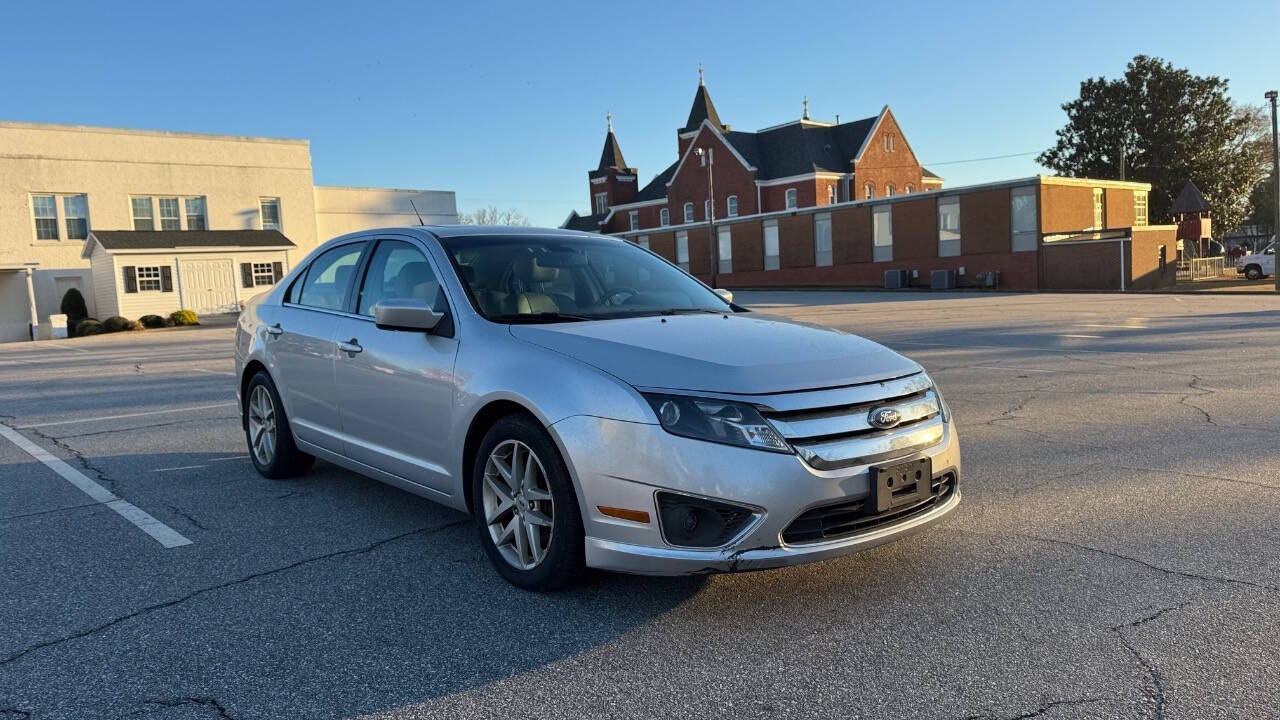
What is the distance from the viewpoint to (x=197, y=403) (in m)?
10.8

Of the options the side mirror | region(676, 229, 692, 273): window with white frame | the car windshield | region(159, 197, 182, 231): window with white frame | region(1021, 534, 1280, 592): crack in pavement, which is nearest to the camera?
region(1021, 534, 1280, 592): crack in pavement

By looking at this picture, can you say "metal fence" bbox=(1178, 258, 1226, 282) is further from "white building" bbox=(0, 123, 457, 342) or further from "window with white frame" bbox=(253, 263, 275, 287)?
"white building" bbox=(0, 123, 457, 342)

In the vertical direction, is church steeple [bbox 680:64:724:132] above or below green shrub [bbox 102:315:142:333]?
above

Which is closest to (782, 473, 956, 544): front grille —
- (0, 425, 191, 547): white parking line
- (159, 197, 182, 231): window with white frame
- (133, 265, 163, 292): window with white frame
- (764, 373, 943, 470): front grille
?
(764, 373, 943, 470): front grille

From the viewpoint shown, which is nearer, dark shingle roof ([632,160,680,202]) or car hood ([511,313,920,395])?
car hood ([511,313,920,395])

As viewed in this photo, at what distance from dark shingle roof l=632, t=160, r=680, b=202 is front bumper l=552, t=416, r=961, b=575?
242ft

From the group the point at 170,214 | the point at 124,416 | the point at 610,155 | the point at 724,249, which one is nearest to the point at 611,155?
the point at 610,155

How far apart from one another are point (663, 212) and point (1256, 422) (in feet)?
231

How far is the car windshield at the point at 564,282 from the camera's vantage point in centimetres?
464

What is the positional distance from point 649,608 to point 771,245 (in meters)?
47.6

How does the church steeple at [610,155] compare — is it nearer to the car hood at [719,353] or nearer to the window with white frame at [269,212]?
the window with white frame at [269,212]

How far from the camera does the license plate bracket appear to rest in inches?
142

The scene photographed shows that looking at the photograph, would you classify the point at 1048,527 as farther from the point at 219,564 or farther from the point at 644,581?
the point at 219,564

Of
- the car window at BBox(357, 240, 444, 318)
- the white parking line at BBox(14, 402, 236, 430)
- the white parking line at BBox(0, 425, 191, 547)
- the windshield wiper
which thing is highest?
the car window at BBox(357, 240, 444, 318)
